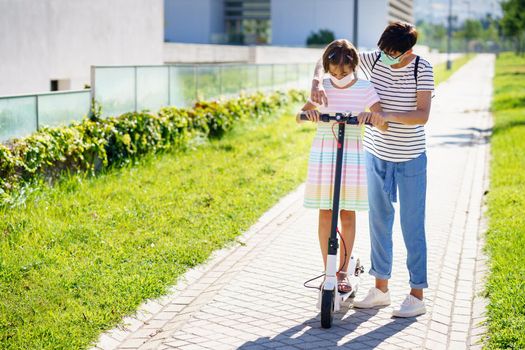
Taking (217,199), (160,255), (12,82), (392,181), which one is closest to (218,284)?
(160,255)

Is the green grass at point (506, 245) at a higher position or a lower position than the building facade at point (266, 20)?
lower

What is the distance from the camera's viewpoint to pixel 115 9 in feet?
61.4

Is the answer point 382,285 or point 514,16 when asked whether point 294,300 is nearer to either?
point 382,285

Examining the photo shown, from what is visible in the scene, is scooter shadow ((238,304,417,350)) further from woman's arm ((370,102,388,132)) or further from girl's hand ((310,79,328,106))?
girl's hand ((310,79,328,106))

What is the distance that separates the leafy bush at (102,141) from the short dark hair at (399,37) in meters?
4.81

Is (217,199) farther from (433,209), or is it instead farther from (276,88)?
(276,88)

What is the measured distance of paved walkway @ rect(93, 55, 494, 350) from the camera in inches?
203

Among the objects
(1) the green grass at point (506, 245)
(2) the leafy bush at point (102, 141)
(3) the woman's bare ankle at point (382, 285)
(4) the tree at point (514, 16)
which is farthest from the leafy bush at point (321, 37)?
(3) the woman's bare ankle at point (382, 285)

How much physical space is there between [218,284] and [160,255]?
2.50 ft

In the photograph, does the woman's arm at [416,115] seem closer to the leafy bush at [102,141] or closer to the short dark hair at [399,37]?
the short dark hair at [399,37]

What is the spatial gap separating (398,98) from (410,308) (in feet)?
4.68

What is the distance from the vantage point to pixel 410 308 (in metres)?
5.59

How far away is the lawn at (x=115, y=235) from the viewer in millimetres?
5395

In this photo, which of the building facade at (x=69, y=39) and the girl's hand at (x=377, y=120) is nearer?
the girl's hand at (x=377, y=120)
